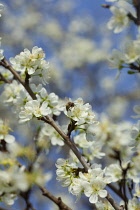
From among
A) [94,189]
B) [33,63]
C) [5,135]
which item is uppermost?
[33,63]

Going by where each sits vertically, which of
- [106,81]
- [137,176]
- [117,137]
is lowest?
[106,81]

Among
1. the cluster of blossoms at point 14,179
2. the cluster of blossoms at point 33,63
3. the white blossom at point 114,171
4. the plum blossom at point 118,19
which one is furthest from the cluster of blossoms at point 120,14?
the cluster of blossoms at point 14,179

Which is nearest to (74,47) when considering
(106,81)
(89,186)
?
(106,81)

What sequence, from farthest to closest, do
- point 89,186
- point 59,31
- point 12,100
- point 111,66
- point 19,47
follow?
point 59,31 < point 19,47 < point 12,100 < point 111,66 < point 89,186

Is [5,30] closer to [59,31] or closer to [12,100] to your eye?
[59,31]

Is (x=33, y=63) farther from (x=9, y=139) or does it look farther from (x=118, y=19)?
(x=118, y=19)

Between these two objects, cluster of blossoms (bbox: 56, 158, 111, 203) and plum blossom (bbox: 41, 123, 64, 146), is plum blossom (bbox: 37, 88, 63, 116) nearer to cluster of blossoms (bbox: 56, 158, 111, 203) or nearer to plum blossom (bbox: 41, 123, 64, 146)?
plum blossom (bbox: 41, 123, 64, 146)

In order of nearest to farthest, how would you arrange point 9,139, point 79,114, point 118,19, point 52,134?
1. point 79,114
2. point 9,139
3. point 52,134
4. point 118,19

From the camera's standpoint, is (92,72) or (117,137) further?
(92,72)

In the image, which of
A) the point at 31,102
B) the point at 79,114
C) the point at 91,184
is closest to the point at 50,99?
the point at 31,102
